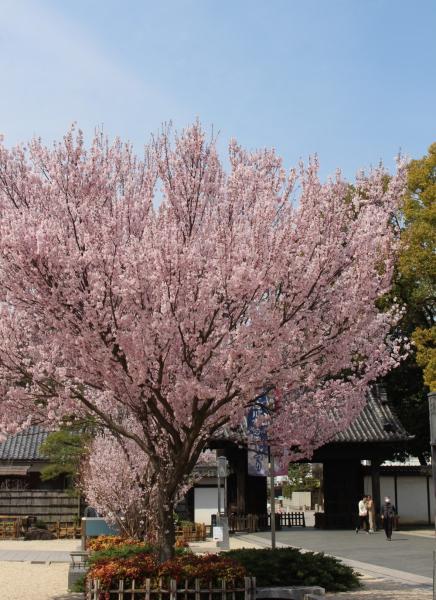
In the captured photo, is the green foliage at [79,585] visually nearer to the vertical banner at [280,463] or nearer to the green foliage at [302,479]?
the vertical banner at [280,463]

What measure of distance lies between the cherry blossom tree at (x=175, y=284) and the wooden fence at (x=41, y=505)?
78.6 ft

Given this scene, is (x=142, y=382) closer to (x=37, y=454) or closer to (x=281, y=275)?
(x=281, y=275)

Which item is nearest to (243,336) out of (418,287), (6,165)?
(6,165)

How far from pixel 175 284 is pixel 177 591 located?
14.5 ft

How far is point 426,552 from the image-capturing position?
22141 mm

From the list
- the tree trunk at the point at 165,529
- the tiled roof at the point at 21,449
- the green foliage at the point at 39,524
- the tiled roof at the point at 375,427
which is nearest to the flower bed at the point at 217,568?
the tree trunk at the point at 165,529

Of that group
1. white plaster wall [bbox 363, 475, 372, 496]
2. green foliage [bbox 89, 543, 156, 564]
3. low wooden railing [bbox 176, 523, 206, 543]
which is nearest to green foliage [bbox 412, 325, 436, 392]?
white plaster wall [bbox 363, 475, 372, 496]

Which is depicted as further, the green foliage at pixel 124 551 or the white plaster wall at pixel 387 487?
the white plaster wall at pixel 387 487

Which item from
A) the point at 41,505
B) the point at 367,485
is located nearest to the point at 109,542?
the point at 41,505

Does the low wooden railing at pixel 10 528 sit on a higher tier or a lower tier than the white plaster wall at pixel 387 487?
lower

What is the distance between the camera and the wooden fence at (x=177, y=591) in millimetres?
11117

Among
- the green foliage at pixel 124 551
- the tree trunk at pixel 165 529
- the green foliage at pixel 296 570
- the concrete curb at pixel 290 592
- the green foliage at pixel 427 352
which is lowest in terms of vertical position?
the concrete curb at pixel 290 592

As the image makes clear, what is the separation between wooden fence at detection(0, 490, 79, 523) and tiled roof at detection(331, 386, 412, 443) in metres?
12.8

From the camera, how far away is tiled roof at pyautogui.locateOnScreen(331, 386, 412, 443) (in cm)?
3275
